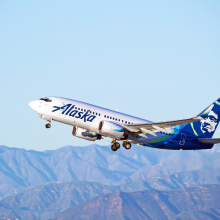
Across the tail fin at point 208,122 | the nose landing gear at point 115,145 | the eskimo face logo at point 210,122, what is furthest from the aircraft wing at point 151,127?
the eskimo face logo at point 210,122

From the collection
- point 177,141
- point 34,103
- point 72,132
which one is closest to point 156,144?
point 177,141

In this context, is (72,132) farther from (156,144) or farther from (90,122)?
(156,144)

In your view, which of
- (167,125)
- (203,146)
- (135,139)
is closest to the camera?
(167,125)

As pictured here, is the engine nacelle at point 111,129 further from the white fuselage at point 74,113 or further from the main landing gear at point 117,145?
the main landing gear at point 117,145

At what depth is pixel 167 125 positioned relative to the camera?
198 ft

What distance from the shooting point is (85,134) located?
2616 inches

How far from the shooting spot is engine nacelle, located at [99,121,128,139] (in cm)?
6012

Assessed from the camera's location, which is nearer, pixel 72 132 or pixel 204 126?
pixel 72 132

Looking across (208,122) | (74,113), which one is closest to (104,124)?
(74,113)

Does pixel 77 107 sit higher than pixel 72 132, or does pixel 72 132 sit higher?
pixel 77 107

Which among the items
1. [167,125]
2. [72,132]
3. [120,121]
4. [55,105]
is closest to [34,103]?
[55,105]

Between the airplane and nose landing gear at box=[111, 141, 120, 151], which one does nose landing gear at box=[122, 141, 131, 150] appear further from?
nose landing gear at box=[111, 141, 120, 151]

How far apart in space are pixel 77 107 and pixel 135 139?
10.2m

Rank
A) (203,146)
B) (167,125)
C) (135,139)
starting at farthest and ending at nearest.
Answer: (203,146)
(135,139)
(167,125)
